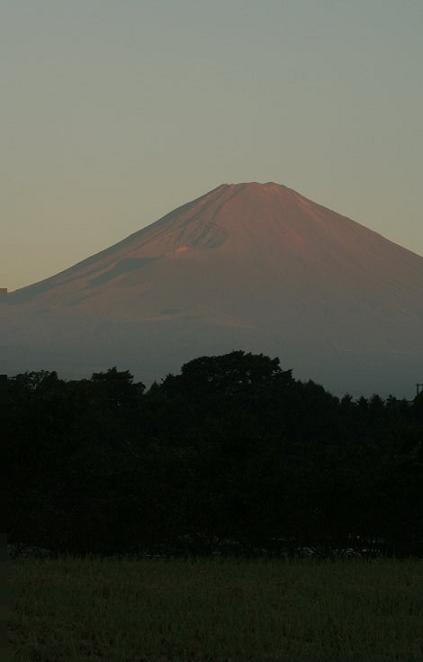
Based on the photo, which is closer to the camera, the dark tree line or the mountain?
the dark tree line

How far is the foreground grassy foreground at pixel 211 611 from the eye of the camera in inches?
528

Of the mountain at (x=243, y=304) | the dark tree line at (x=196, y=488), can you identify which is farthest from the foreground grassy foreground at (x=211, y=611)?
the mountain at (x=243, y=304)

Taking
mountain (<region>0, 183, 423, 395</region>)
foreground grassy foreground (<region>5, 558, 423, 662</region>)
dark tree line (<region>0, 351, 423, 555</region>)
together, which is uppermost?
mountain (<region>0, 183, 423, 395</region>)

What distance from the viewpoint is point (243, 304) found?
404ft

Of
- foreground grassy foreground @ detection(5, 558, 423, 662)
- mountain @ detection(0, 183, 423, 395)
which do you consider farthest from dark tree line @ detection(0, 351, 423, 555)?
mountain @ detection(0, 183, 423, 395)

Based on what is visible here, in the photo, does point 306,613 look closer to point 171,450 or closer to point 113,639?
point 113,639

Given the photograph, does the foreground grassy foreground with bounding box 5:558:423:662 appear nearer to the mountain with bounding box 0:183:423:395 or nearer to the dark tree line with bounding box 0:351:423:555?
the dark tree line with bounding box 0:351:423:555

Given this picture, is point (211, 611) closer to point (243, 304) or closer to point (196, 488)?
point (196, 488)

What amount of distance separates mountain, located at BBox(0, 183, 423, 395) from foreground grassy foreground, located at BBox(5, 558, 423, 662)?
94.7 metres

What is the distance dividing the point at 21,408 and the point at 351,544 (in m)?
6.99

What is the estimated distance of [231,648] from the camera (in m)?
13.5

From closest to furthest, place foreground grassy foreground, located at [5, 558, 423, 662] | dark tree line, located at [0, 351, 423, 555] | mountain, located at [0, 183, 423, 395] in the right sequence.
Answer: foreground grassy foreground, located at [5, 558, 423, 662] < dark tree line, located at [0, 351, 423, 555] < mountain, located at [0, 183, 423, 395]

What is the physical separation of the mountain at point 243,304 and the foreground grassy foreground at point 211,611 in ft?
311

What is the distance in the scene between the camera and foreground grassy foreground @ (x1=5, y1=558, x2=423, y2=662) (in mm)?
13422
